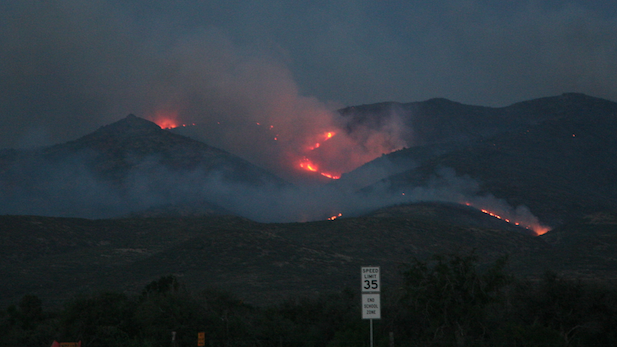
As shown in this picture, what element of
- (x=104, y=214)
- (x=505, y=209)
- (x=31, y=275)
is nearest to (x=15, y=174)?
(x=104, y=214)

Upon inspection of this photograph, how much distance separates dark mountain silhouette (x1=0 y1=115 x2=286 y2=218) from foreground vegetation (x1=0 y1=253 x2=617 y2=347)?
414 feet

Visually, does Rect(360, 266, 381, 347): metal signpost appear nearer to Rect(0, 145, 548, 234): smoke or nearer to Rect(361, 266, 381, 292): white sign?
Rect(361, 266, 381, 292): white sign

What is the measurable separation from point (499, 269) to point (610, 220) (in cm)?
10194

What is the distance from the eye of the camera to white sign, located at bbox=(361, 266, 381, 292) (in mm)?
15859

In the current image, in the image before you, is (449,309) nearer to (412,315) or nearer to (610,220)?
(412,315)

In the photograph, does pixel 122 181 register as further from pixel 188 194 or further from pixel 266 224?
pixel 266 224

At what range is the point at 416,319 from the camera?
23.6 m

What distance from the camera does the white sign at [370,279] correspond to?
15.9 meters

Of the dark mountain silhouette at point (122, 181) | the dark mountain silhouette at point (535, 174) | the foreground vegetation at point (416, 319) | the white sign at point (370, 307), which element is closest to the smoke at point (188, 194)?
the dark mountain silhouette at point (122, 181)

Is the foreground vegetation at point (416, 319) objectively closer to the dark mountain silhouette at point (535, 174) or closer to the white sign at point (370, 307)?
the white sign at point (370, 307)

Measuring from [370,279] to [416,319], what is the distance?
8926 millimetres

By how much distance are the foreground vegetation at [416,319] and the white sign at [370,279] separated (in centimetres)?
524

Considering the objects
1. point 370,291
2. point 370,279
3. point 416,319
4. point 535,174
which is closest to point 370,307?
point 370,291

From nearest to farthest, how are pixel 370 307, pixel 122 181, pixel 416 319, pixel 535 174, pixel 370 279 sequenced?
pixel 370 279
pixel 370 307
pixel 416 319
pixel 535 174
pixel 122 181
